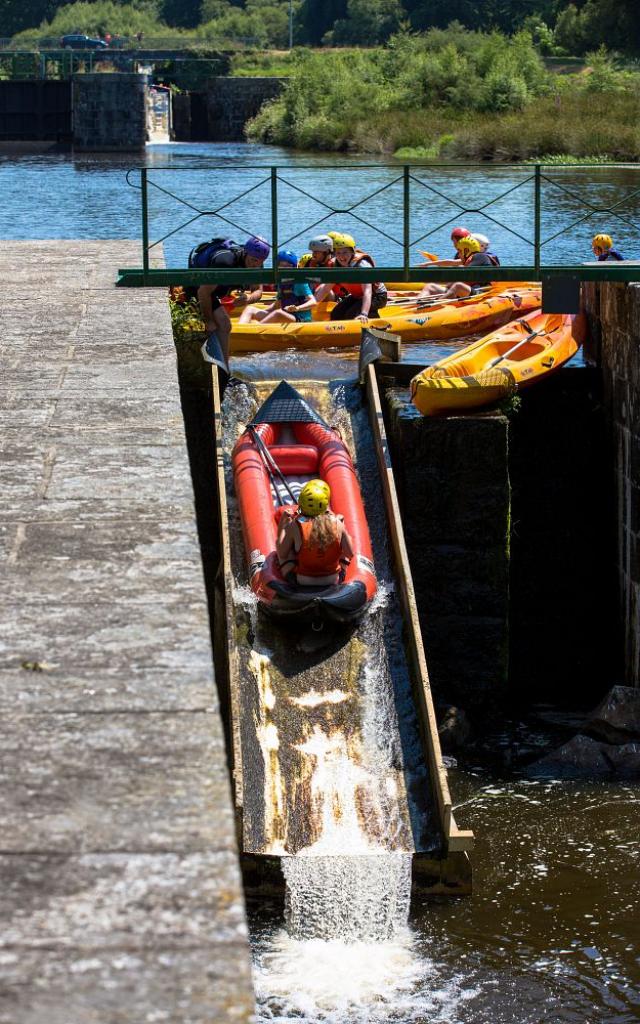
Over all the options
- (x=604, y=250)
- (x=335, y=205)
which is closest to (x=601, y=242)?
(x=604, y=250)

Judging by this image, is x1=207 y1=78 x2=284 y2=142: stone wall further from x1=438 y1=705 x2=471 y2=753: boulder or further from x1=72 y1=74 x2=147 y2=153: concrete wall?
x1=438 y1=705 x2=471 y2=753: boulder

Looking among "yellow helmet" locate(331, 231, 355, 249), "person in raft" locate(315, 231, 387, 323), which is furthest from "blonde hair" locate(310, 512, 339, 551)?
"person in raft" locate(315, 231, 387, 323)

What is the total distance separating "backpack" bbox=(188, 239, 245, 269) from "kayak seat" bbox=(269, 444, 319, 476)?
1.84m

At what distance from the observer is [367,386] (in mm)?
12773

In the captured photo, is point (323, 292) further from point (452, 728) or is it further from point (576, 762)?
point (576, 762)

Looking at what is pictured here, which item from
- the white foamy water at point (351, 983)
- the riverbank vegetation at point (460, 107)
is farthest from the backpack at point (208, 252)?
the riverbank vegetation at point (460, 107)

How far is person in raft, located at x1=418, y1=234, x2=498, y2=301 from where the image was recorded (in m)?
15.4

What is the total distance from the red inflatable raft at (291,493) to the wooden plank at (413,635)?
0.70 ft

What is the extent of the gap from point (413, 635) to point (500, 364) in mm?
3631

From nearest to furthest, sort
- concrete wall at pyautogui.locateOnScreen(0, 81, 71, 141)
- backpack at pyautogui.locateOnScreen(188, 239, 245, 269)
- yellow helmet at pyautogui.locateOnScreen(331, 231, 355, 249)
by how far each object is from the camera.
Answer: backpack at pyautogui.locateOnScreen(188, 239, 245, 269), yellow helmet at pyautogui.locateOnScreen(331, 231, 355, 249), concrete wall at pyautogui.locateOnScreen(0, 81, 71, 141)

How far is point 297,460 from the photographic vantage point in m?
11.7

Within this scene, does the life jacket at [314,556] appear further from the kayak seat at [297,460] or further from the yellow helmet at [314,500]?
the kayak seat at [297,460]

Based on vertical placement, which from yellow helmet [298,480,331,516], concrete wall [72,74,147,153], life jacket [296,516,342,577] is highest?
concrete wall [72,74,147,153]

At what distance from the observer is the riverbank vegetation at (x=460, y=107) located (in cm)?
4256
